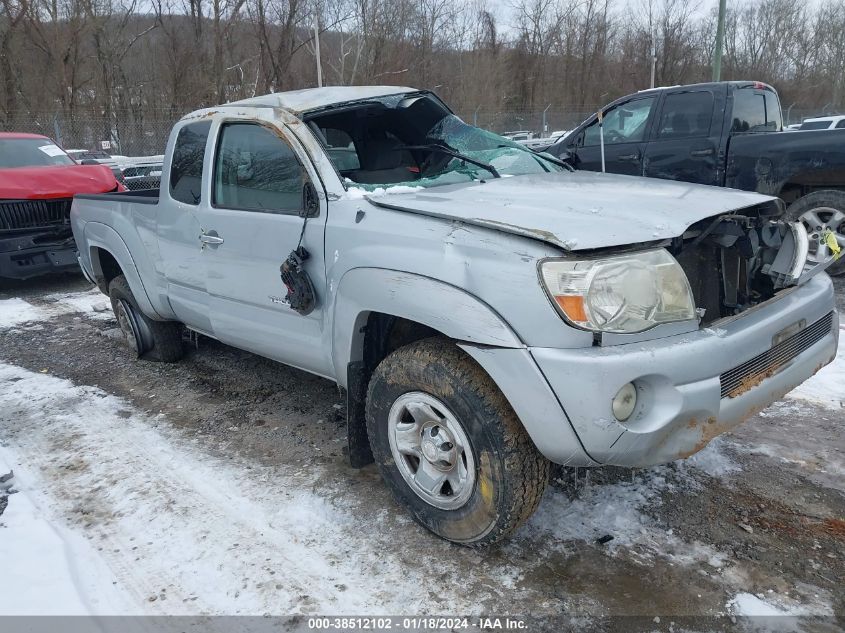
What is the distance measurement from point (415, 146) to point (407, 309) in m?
1.73

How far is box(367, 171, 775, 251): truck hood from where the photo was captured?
91.5 inches

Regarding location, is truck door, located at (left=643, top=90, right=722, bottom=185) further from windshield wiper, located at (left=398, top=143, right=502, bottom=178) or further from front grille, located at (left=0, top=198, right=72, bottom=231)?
front grille, located at (left=0, top=198, right=72, bottom=231)

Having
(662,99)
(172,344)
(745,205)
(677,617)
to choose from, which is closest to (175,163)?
(172,344)

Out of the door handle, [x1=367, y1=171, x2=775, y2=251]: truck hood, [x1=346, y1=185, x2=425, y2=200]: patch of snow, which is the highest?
[x1=346, y1=185, x2=425, y2=200]: patch of snow

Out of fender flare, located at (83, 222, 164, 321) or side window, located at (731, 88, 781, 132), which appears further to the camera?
side window, located at (731, 88, 781, 132)

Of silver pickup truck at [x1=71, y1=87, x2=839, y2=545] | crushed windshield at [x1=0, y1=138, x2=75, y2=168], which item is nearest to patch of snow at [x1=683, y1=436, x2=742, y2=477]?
silver pickup truck at [x1=71, y1=87, x2=839, y2=545]

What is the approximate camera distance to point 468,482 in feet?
8.39

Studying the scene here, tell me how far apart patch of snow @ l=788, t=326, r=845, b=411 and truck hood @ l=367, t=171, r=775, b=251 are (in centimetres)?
171

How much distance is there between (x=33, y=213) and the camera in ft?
24.9

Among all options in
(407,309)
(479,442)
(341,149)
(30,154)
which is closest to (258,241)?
(341,149)

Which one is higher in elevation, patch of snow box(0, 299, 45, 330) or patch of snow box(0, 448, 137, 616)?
patch of snow box(0, 299, 45, 330)

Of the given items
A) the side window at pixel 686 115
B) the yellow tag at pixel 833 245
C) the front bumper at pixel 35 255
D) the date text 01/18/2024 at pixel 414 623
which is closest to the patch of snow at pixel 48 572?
the date text 01/18/2024 at pixel 414 623

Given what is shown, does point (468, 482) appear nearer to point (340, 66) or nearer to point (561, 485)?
point (561, 485)

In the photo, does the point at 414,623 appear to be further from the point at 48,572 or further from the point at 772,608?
the point at 48,572
